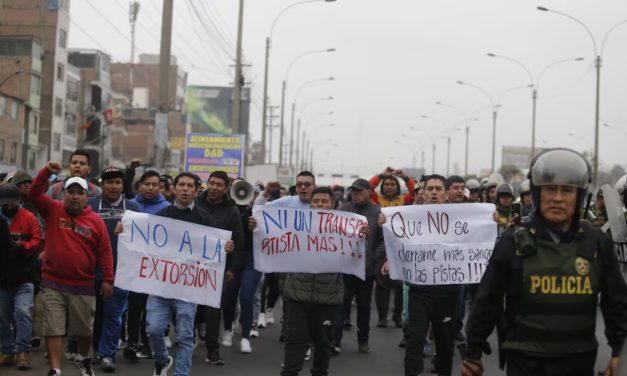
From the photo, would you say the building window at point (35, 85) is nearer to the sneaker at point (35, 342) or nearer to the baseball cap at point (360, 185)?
the sneaker at point (35, 342)

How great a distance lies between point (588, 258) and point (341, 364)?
602cm

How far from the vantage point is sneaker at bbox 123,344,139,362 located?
9977mm

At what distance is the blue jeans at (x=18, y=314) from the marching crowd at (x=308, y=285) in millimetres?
11

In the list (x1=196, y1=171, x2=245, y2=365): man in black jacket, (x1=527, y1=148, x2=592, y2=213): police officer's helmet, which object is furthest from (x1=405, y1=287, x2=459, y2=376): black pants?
(x1=527, y1=148, x2=592, y2=213): police officer's helmet

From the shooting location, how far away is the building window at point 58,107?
205 feet

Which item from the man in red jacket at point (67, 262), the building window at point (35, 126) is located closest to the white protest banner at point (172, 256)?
the man in red jacket at point (67, 262)

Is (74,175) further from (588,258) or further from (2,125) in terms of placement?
(2,125)

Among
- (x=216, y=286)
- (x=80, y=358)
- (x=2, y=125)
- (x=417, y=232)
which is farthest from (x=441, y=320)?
(x=2, y=125)

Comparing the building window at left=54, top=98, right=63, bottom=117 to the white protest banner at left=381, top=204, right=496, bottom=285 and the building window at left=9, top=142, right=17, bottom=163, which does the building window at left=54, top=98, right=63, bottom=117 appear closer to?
the building window at left=9, top=142, right=17, bottom=163

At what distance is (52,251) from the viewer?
27.1 feet

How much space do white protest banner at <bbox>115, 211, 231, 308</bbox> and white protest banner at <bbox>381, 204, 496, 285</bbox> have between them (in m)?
1.62

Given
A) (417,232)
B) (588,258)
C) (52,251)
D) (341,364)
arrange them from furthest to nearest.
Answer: (341,364) → (417,232) → (52,251) → (588,258)

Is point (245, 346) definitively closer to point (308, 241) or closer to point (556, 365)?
point (308, 241)

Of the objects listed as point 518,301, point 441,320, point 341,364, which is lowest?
point 341,364
